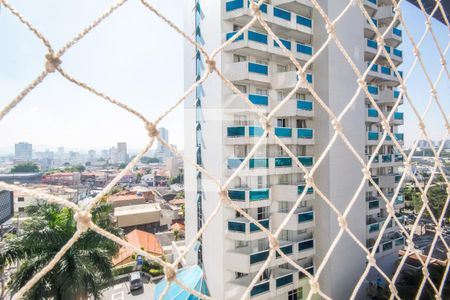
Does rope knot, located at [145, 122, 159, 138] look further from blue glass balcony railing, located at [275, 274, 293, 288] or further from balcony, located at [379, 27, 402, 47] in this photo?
balcony, located at [379, 27, 402, 47]

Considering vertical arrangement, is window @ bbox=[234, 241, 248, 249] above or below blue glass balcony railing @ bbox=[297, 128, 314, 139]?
below

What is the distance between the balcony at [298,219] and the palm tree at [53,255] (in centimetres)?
178

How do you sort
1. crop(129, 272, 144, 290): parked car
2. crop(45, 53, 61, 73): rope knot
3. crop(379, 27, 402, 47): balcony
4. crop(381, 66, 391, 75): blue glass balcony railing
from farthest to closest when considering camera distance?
1. crop(129, 272, 144, 290): parked car
2. crop(379, 27, 402, 47): balcony
3. crop(381, 66, 391, 75): blue glass balcony railing
4. crop(45, 53, 61, 73): rope knot

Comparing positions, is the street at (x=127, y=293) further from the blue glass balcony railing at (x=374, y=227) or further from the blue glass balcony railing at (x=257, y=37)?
the blue glass balcony railing at (x=257, y=37)

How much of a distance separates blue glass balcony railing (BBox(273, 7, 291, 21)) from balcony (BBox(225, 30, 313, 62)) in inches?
9.9

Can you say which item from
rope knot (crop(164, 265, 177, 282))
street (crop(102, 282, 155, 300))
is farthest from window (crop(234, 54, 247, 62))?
street (crop(102, 282, 155, 300))

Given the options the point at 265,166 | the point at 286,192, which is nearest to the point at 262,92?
the point at 265,166

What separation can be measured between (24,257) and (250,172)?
6.83ft

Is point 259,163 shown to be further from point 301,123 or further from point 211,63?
point 211,63

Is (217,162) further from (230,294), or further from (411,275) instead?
(411,275)

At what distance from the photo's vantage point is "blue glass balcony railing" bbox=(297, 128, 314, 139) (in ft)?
9.81

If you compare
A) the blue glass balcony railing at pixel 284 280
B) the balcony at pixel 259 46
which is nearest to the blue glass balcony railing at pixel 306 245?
the blue glass balcony railing at pixel 284 280

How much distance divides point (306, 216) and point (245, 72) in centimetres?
184

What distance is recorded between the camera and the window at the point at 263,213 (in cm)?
293
